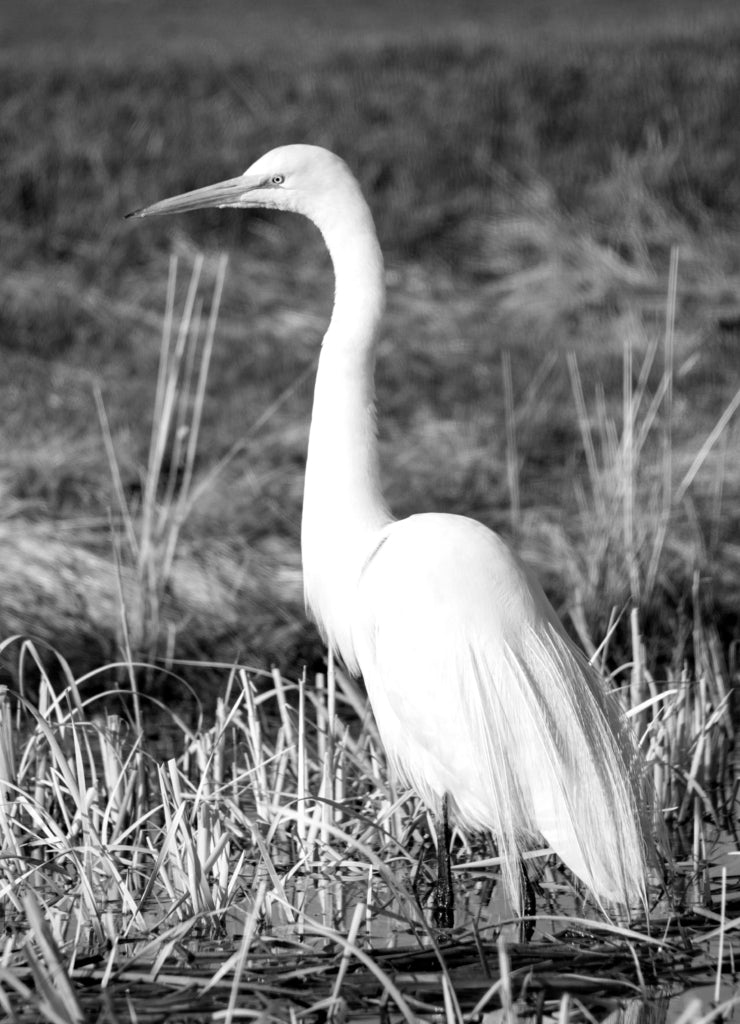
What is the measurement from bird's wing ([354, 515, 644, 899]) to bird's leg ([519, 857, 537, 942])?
0.15 feet

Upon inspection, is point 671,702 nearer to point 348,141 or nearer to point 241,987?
point 241,987

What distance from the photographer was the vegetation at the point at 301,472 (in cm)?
322

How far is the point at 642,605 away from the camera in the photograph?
17.0 ft

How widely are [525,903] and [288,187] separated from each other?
1737 mm

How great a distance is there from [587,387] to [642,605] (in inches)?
112

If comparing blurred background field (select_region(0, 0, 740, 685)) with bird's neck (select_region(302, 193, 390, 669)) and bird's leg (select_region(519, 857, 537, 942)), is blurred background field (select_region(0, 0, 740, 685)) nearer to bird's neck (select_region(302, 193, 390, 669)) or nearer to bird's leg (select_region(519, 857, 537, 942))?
bird's neck (select_region(302, 193, 390, 669))

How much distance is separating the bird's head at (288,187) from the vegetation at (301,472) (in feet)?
2.38

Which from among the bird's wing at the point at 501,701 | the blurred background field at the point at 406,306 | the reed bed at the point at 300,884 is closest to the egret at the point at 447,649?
the bird's wing at the point at 501,701

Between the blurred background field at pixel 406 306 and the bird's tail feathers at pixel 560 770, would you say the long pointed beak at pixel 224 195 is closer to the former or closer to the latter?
the blurred background field at pixel 406 306

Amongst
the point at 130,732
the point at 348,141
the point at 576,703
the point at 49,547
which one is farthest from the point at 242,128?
the point at 576,703

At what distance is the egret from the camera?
11.1ft

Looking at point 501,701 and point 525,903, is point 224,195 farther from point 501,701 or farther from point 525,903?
point 525,903

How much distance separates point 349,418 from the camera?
356cm

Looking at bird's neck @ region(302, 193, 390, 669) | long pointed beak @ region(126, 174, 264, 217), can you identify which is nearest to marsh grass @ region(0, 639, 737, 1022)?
bird's neck @ region(302, 193, 390, 669)
